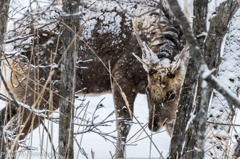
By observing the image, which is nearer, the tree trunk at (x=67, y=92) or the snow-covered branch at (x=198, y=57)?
the snow-covered branch at (x=198, y=57)

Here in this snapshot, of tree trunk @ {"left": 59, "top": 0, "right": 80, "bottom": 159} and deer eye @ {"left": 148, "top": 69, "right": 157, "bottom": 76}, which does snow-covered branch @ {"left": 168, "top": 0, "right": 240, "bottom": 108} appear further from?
deer eye @ {"left": 148, "top": 69, "right": 157, "bottom": 76}

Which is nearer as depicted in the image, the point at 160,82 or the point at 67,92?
the point at 67,92

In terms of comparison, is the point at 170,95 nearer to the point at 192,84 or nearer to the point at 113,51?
the point at 113,51

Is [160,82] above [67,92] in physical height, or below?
below

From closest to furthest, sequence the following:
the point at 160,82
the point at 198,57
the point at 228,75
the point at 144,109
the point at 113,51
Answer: the point at 198,57
the point at 228,75
the point at 160,82
the point at 113,51
the point at 144,109

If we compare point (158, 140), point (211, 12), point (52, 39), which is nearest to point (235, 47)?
point (211, 12)

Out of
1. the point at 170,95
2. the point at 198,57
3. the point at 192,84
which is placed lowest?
the point at 170,95

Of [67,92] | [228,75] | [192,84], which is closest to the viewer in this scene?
[192,84]

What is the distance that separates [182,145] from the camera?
2.08 meters

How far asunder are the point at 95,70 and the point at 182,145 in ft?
11.1

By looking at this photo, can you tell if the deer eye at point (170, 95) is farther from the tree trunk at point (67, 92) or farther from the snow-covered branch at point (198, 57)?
the snow-covered branch at point (198, 57)

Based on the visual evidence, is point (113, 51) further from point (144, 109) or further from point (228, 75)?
point (144, 109)

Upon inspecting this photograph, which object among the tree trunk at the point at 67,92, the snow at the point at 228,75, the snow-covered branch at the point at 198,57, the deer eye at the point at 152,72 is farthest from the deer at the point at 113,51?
the snow-covered branch at the point at 198,57

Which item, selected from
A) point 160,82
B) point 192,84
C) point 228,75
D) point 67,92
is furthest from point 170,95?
point 192,84
